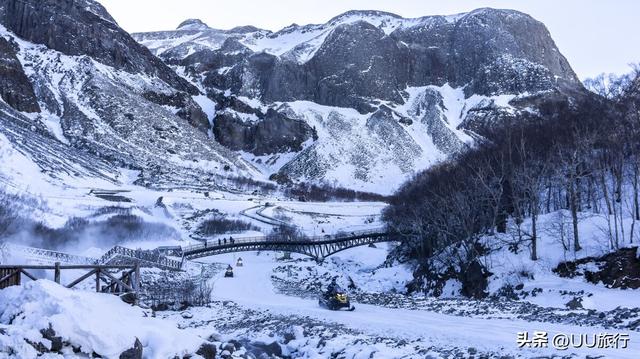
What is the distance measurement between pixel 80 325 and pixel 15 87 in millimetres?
182511

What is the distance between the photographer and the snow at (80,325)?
10.9m

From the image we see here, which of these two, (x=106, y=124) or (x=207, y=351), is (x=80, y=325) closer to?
(x=207, y=351)

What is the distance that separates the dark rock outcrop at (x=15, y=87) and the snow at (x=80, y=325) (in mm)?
175388

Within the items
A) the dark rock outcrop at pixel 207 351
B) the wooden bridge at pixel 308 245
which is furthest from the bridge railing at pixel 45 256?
the wooden bridge at pixel 308 245

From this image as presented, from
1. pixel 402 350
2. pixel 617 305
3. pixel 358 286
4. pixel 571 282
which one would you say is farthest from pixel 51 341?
pixel 358 286

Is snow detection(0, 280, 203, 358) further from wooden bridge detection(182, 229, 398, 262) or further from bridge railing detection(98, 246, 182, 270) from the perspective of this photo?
wooden bridge detection(182, 229, 398, 262)

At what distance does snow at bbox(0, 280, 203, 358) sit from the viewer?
1087cm

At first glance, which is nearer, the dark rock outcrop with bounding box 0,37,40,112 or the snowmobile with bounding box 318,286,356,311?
the snowmobile with bounding box 318,286,356,311

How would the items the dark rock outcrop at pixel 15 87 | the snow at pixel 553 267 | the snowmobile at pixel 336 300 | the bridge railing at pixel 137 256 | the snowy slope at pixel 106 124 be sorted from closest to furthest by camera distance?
the snow at pixel 553 267
the snowmobile at pixel 336 300
the bridge railing at pixel 137 256
the snowy slope at pixel 106 124
the dark rock outcrop at pixel 15 87

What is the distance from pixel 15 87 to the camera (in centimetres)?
16812

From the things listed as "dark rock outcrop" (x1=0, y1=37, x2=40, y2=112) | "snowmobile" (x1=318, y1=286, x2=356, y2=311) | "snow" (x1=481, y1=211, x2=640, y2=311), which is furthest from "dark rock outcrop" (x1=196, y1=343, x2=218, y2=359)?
"dark rock outcrop" (x1=0, y1=37, x2=40, y2=112)

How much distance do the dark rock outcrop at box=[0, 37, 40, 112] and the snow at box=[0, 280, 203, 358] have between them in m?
175

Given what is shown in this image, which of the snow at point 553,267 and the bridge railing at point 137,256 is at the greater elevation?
the snow at point 553,267

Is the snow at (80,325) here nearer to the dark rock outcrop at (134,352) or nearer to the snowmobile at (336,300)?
the dark rock outcrop at (134,352)
